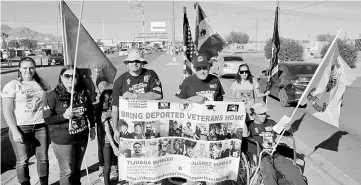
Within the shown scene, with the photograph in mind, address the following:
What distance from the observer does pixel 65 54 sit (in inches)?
177

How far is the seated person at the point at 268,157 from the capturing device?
13.1 feet

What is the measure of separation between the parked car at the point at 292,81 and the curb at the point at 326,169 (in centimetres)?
478

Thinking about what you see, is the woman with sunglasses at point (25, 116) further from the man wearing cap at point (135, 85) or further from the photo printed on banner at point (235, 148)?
the photo printed on banner at point (235, 148)

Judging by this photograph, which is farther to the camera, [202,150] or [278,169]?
[278,169]

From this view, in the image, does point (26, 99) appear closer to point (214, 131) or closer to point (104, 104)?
point (104, 104)

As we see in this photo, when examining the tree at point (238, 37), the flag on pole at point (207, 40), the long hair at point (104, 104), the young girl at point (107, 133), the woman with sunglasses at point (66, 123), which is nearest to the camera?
the woman with sunglasses at point (66, 123)

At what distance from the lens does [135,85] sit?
4.19 metres

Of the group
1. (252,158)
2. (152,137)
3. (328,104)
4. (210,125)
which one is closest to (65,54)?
(152,137)

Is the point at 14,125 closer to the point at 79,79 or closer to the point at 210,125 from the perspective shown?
the point at 79,79

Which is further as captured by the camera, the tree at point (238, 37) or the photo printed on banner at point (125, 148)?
the tree at point (238, 37)

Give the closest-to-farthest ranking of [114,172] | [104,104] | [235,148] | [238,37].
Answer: [235,148] < [104,104] < [114,172] < [238,37]

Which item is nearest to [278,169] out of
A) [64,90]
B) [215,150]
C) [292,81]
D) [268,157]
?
[268,157]

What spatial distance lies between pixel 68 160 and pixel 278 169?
8.20ft

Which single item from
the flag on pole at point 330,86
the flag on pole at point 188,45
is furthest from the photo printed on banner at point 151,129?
the flag on pole at point 188,45
